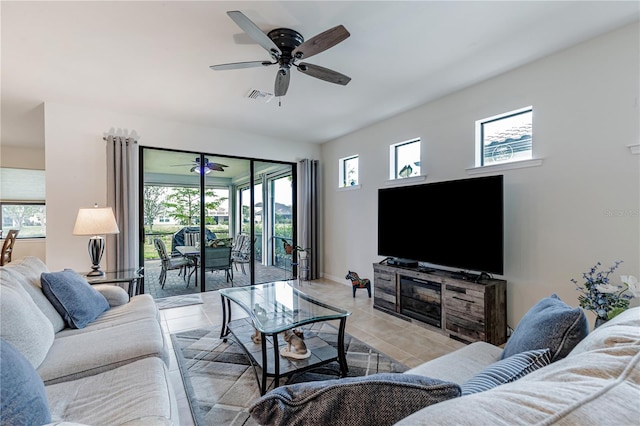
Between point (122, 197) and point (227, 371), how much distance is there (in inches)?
119

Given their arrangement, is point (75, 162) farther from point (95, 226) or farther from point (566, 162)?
point (566, 162)

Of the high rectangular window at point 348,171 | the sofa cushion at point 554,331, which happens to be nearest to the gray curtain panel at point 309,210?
the high rectangular window at point 348,171

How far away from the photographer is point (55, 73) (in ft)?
10.0

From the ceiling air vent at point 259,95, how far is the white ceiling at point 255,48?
0.33ft

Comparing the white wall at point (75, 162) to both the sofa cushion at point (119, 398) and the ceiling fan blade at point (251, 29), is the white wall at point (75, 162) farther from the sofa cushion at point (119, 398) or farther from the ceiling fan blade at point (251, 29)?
the sofa cushion at point (119, 398)

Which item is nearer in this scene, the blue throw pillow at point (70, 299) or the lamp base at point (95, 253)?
the blue throw pillow at point (70, 299)

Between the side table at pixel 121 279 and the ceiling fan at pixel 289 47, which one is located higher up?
the ceiling fan at pixel 289 47

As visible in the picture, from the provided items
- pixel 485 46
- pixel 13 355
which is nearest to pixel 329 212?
pixel 485 46

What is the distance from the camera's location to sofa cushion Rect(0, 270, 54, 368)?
148 centimetres

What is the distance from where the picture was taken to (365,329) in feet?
10.8

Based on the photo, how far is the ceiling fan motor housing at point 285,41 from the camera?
2373mm

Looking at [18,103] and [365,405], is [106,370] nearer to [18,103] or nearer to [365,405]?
[365,405]

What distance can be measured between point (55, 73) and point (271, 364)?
355 centimetres

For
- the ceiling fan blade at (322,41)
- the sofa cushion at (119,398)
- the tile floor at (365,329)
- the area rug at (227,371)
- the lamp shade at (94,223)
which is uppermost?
the ceiling fan blade at (322,41)
